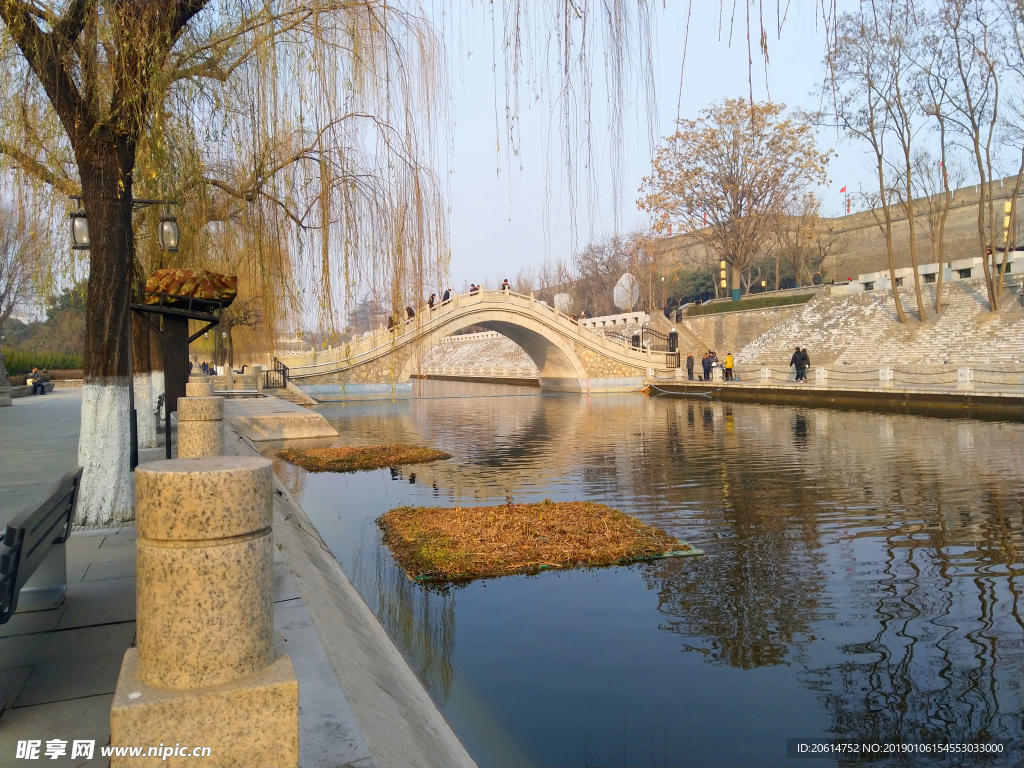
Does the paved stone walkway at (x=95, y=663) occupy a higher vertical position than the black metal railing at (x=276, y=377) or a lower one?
lower

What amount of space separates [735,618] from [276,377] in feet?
91.6

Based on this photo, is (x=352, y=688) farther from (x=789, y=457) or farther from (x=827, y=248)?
(x=827, y=248)

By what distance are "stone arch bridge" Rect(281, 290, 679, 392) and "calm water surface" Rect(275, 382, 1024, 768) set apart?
20046 mm

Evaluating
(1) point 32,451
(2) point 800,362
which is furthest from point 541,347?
(1) point 32,451

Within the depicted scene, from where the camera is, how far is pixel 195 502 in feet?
6.33

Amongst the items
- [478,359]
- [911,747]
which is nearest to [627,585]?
[911,747]

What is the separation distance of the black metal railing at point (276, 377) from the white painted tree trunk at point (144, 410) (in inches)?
780

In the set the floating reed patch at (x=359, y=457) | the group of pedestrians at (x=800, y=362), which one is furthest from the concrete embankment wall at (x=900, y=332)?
the floating reed patch at (x=359, y=457)

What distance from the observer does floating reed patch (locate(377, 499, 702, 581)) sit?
6867 mm

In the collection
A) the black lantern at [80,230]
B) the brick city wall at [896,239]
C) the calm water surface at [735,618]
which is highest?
the brick city wall at [896,239]

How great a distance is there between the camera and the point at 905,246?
4725 centimetres

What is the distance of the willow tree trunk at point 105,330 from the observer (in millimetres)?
6098

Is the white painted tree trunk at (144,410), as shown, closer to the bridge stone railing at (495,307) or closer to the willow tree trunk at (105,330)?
the willow tree trunk at (105,330)

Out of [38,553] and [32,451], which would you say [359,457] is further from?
[38,553]
